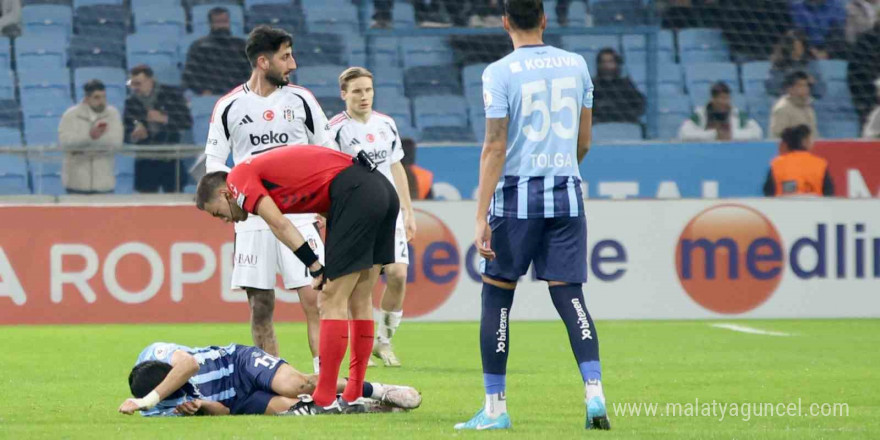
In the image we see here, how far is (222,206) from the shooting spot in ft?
21.0

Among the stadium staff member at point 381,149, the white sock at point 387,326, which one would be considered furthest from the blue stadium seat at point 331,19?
the white sock at point 387,326

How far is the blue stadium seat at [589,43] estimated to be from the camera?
56.6 feet

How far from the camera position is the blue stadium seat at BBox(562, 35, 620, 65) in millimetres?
17250

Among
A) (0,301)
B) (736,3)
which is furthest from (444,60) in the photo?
(0,301)

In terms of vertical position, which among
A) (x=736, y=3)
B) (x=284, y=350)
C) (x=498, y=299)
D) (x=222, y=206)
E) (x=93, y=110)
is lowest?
(x=284, y=350)

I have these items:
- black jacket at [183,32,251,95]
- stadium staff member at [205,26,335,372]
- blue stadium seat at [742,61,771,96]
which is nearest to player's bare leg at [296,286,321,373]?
stadium staff member at [205,26,335,372]

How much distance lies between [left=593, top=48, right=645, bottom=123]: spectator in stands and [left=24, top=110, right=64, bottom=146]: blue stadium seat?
254 inches

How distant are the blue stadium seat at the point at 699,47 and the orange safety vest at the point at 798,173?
3.77 meters

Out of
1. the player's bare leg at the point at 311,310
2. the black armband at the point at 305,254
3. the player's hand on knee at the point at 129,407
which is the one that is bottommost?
the player's hand on knee at the point at 129,407

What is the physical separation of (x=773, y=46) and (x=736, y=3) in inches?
30.7

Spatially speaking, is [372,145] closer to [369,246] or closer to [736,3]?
[369,246]

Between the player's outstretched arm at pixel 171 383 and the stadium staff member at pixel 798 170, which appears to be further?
the stadium staff member at pixel 798 170

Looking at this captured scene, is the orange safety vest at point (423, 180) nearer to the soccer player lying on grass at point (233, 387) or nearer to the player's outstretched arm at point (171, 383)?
the soccer player lying on grass at point (233, 387)

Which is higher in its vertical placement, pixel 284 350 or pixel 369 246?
pixel 369 246
